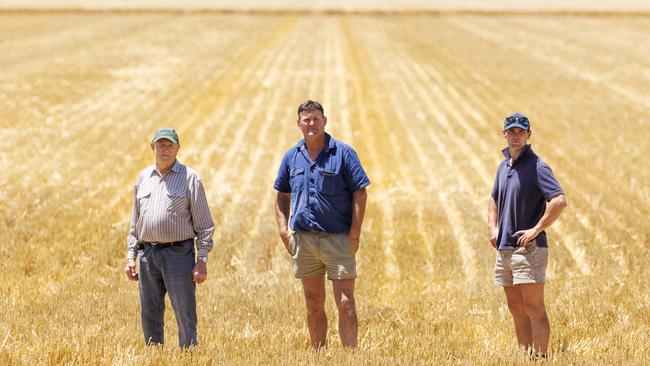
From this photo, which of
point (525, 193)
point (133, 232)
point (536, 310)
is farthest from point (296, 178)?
point (536, 310)

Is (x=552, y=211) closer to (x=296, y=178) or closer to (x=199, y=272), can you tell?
(x=296, y=178)

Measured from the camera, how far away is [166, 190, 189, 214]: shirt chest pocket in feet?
18.3

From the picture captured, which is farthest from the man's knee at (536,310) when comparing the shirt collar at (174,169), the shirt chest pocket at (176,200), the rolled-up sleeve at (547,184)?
the shirt collar at (174,169)

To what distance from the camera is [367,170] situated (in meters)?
14.4

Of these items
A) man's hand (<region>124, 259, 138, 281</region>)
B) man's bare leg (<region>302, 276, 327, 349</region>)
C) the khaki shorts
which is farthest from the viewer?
man's bare leg (<region>302, 276, 327, 349</region>)

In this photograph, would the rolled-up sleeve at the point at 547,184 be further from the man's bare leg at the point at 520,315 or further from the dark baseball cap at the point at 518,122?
the man's bare leg at the point at 520,315

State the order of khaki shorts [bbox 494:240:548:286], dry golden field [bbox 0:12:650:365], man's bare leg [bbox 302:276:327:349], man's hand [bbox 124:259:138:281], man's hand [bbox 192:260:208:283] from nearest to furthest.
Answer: man's hand [bbox 192:260:208:283], khaki shorts [bbox 494:240:548:286], man's hand [bbox 124:259:138:281], man's bare leg [bbox 302:276:327:349], dry golden field [bbox 0:12:650:365]

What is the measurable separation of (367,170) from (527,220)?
873 cm

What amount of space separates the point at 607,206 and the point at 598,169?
95.3 inches

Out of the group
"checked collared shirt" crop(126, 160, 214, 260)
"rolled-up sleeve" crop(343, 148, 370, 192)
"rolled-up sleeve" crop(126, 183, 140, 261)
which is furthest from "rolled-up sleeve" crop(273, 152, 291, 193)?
"rolled-up sleeve" crop(126, 183, 140, 261)

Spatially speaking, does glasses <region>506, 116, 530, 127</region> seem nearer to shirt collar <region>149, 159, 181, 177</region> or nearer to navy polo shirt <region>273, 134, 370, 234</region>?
navy polo shirt <region>273, 134, 370, 234</region>

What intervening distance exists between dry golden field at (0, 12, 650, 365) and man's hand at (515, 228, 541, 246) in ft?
2.59

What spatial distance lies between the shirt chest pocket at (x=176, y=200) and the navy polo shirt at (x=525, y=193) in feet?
7.51

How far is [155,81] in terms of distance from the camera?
929 inches
